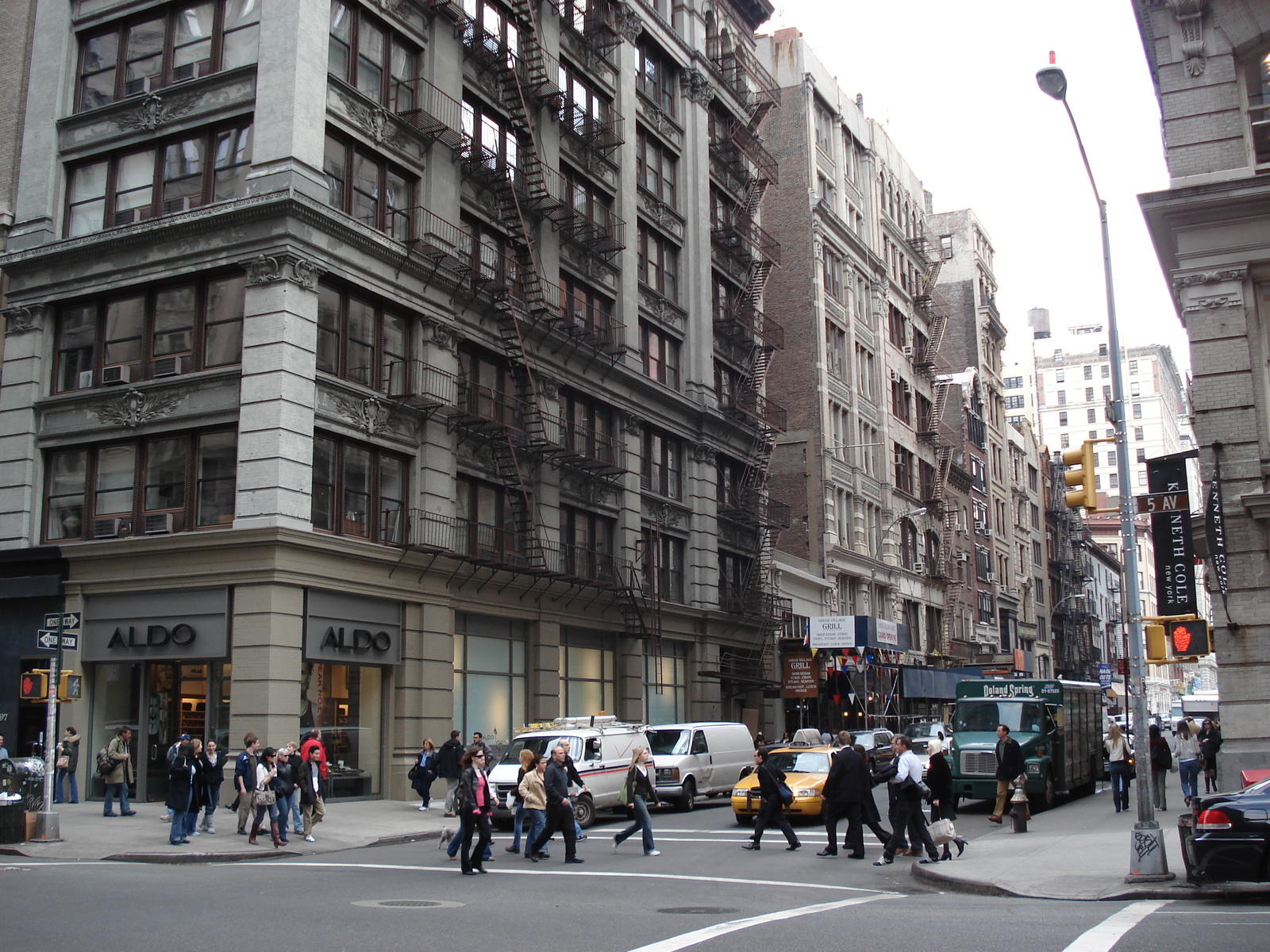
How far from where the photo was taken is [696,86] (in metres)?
47.2

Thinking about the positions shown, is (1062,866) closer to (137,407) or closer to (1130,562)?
(1130,562)

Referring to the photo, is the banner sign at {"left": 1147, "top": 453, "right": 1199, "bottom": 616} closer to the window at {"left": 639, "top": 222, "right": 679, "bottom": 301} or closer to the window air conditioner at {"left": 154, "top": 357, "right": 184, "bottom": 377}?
the window air conditioner at {"left": 154, "top": 357, "right": 184, "bottom": 377}

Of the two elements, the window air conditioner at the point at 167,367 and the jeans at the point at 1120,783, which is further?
the window air conditioner at the point at 167,367

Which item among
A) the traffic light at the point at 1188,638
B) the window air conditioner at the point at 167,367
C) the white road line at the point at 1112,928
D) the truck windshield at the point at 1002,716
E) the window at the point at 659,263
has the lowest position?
the white road line at the point at 1112,928

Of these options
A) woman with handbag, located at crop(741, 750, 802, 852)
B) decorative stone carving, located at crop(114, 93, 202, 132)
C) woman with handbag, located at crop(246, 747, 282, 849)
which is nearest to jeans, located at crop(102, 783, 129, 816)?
woman with handbag, located at crop(246, 747, 282, 849)

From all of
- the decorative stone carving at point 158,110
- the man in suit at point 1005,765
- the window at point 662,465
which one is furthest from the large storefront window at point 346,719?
the window at point 662,465

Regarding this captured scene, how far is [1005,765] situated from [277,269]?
1792 cm

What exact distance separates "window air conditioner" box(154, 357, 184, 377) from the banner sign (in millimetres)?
20095

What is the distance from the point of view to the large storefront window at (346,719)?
26.7 metres

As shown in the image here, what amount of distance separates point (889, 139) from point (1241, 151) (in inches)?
2080

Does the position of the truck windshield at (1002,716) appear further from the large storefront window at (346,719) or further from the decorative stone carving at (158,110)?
the decorative stone carving at (158,110)

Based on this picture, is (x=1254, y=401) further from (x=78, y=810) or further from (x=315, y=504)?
(x=78, y=810)

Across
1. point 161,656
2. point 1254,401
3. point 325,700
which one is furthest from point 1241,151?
point 161,656

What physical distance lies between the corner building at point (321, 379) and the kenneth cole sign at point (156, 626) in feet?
0.23
